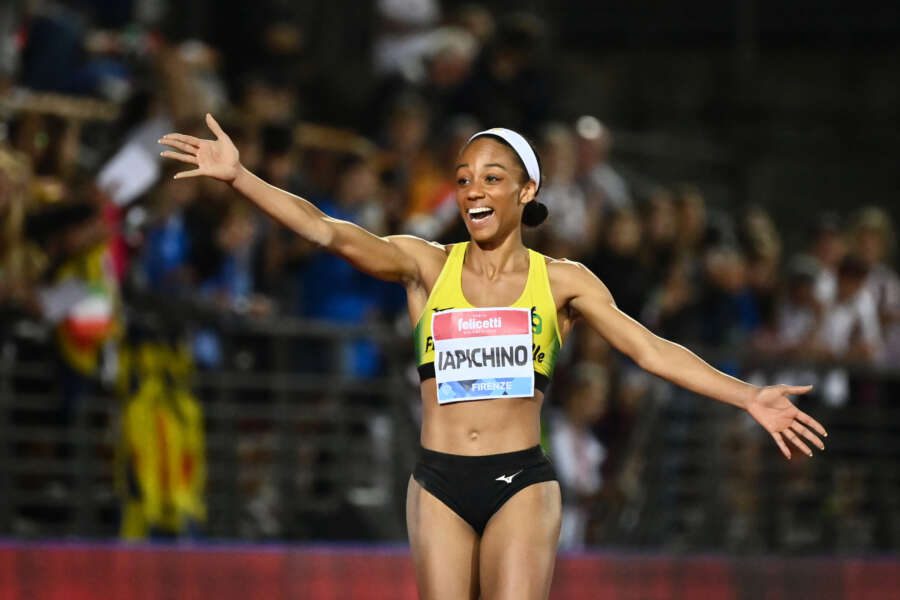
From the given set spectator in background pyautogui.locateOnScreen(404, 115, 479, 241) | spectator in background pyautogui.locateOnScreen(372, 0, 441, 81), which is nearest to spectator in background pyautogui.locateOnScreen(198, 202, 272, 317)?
spectator in background pyautogui.locateOnScreen(404, 115, 479, 241)

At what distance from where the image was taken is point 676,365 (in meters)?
7.95

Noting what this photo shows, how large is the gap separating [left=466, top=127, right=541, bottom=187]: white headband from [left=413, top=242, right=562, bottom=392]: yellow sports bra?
40 cm

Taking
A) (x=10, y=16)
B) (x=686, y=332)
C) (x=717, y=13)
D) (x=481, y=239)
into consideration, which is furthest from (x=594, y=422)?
(x=717, y=13)

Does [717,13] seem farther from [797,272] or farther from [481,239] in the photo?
[481,239]

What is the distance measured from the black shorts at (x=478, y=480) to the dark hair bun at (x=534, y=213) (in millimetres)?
1013

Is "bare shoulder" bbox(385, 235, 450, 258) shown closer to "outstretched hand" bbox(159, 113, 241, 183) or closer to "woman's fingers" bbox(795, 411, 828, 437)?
"outstretched hand" bbox(159, 113, 241, 183)

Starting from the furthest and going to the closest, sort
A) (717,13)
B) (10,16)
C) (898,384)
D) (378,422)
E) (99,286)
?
1. (717,13)
2. (898,384)
3. (10,16)
4. (378,422)
5. (99,286)

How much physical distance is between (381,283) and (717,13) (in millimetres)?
→ 9482

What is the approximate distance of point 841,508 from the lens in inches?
591

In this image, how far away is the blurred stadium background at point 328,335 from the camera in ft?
35.6

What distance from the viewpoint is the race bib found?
309 inches

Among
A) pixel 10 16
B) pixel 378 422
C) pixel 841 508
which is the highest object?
pixel 10 16

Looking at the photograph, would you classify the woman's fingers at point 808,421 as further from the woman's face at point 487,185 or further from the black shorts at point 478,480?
the woman's face at point 487,185

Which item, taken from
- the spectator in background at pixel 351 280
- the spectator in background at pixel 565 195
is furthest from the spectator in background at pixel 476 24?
the spectator in background at pixel 351 280
